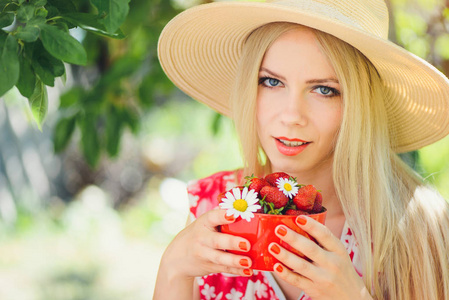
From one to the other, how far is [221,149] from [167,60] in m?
3.51

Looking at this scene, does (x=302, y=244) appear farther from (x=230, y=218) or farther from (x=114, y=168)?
(x=114, y=168)

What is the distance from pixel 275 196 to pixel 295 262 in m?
0.15

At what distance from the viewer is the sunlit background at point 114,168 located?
2381mm

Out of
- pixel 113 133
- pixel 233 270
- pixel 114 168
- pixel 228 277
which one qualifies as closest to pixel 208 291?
pixel 228 277

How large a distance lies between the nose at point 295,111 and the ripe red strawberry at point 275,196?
285 mm

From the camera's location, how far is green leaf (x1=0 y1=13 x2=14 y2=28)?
43.2 inches

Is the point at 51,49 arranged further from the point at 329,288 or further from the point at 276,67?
the point at 329,288

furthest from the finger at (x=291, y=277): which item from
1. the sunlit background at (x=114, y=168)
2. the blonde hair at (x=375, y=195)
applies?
the sunlit background at (x=114, y=168)

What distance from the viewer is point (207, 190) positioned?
1.93 metres

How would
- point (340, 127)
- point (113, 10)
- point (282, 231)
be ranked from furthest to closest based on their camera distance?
point (340, 127) → point (282, 231) → point (113, 10)

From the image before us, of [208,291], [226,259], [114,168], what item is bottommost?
[114,168]

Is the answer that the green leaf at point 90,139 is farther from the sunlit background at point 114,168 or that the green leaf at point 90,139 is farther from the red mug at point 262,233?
the red mug at point 262,233

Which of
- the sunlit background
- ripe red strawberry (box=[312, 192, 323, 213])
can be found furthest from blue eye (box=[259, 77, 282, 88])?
the sunlit background

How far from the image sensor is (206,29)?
1660mm
